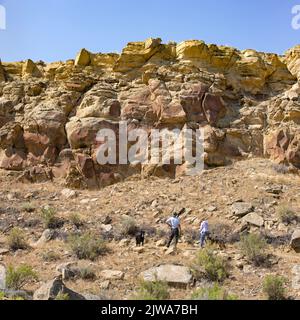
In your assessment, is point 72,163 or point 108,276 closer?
point 108,276

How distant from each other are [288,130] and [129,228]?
29.5 feet

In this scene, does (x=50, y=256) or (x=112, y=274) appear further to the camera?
(x=50, y=256)

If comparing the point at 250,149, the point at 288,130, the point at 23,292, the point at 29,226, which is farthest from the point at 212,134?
the point at 23,292

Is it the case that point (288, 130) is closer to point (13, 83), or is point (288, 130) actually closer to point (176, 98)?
point (176, 98)

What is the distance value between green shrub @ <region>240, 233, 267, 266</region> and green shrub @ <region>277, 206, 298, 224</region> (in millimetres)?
1967

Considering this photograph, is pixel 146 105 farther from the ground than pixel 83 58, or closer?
closer

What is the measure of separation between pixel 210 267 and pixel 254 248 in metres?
1.64

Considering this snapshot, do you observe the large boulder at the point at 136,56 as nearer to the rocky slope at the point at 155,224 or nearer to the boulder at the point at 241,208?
the rocky slope at the point at 155,224

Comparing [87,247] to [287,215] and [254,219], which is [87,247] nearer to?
[254,219]

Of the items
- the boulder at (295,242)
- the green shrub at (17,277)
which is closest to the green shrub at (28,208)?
the green shrub at (17,277)

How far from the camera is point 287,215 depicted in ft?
42.1

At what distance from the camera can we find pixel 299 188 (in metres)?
15.1

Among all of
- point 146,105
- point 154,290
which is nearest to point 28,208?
point 146,105

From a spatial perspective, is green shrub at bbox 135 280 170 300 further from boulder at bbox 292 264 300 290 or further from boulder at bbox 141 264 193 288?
boulder at bbox 292 264 300 290
